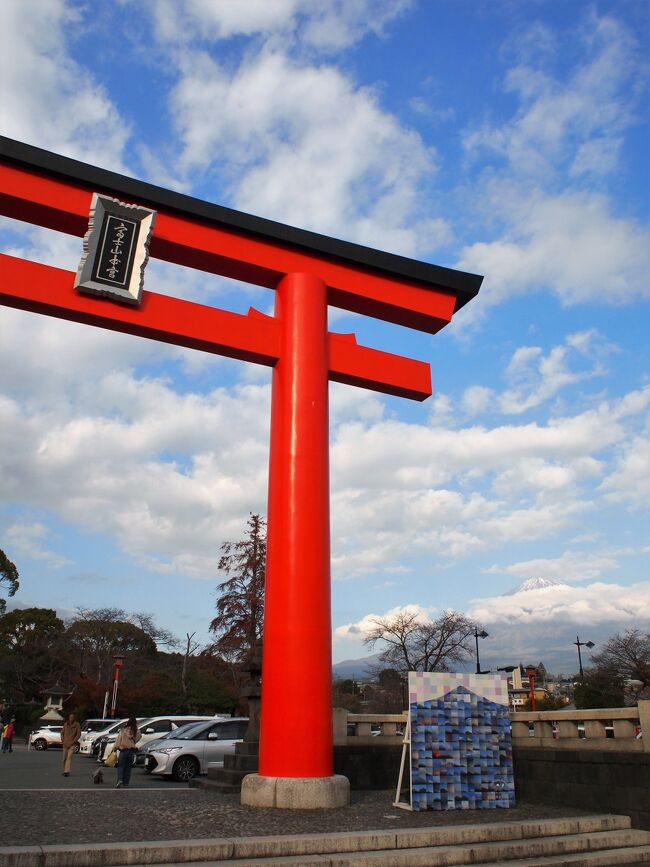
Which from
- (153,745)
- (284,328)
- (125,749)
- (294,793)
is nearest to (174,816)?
(294,793)

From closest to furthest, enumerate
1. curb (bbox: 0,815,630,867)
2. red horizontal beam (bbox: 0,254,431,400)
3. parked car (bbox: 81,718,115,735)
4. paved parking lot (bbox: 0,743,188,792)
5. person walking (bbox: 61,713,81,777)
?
curb (bbox: 0,815,630,867) → red horizontal beam (bbox: 0,254,431,400) → paved parking lot (bbox: 0,743,188,792) → person walking (bbox: 61,713,81,777) → parked car (bbox: 81,718,115,735)

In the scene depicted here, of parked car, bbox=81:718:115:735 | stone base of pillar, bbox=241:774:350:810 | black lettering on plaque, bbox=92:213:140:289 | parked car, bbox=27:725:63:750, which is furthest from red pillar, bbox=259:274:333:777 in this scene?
parked car, bbox=27:725:63:750

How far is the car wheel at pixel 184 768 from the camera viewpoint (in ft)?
47.4

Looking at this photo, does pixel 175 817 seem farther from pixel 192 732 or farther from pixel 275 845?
pixel 192 732

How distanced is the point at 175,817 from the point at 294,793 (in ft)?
4.91

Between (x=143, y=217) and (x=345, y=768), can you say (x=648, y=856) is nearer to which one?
(x=345, y=768)

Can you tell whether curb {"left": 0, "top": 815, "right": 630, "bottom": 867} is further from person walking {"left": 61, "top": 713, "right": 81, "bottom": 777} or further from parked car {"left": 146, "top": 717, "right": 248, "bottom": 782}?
parked car {"left": 146, "top": 717, "right": 248, "bottom": 782}

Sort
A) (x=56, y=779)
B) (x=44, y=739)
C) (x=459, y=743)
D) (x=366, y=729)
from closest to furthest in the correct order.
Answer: (x=459, y=743) → (x=366, y=729) → (x=56, y=779) → (x=44, y=739)

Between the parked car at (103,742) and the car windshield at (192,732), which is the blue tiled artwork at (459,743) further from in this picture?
the parked car at (103,742)

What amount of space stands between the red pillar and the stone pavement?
0.86 m

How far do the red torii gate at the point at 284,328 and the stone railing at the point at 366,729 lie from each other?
2913mm

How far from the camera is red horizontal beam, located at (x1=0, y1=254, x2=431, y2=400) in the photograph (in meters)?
9.12

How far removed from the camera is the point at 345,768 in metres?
11.3

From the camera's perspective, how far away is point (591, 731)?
9.36m
